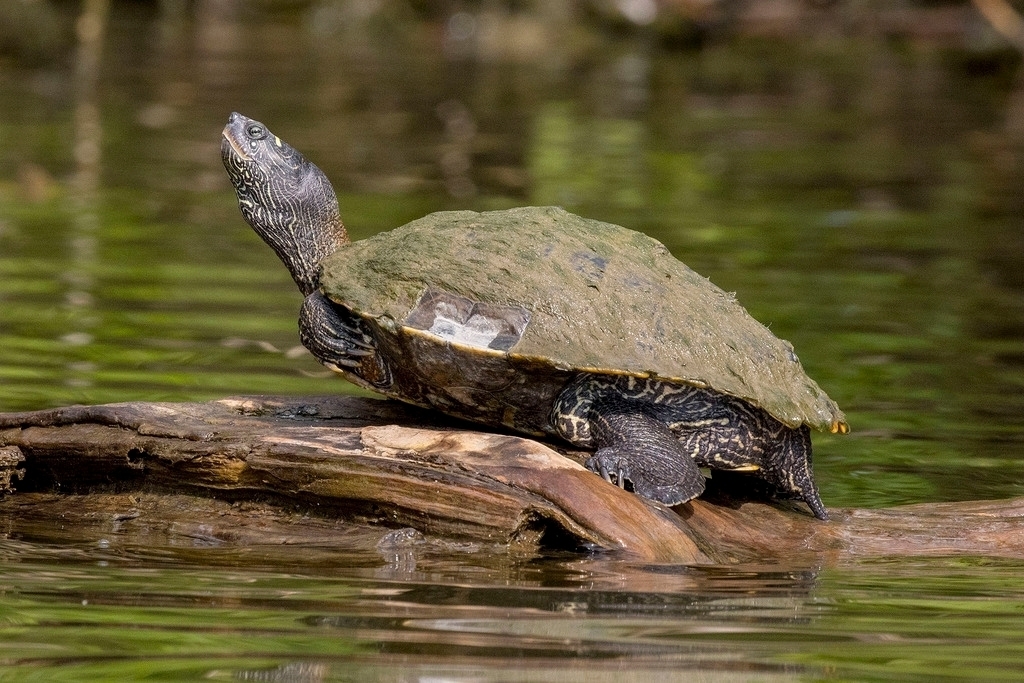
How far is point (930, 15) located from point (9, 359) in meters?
27.7

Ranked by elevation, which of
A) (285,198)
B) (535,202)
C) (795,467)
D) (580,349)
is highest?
(285,198)

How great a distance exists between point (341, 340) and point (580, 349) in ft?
2.59

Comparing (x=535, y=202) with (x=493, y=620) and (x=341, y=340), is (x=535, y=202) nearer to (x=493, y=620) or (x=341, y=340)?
(x=341, y=340)

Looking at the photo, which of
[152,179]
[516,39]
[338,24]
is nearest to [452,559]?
[152,179]

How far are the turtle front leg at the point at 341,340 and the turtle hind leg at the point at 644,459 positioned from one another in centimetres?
70

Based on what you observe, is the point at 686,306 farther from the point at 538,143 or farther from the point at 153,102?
the point at 153,102

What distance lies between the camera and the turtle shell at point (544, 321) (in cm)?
413

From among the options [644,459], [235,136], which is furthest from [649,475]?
[235,136]

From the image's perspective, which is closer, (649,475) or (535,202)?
(649,475)

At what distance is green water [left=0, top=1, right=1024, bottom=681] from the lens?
10.3ft

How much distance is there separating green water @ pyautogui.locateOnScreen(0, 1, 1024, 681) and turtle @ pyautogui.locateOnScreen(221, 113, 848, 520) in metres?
0.44

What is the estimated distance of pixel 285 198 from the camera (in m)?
4.98

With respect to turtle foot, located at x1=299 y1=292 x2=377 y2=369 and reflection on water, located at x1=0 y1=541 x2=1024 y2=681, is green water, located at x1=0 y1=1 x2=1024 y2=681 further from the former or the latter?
turtle foot, located at x1=299 y1=292 x2=377 y2=369

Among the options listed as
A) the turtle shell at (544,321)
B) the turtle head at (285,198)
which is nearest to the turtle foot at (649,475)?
the turtle shell at (544,321)
